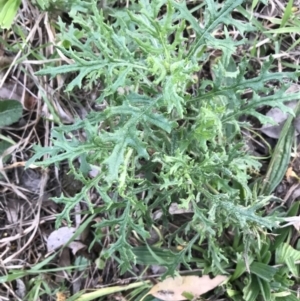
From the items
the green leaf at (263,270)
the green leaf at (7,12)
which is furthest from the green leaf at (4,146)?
the green leaf at (263,270)

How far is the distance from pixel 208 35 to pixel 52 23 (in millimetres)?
936

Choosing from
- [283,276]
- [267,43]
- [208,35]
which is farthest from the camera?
[267,43]

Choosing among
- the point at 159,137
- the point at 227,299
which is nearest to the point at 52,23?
the point at 159,137

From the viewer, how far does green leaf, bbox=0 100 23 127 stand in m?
2.33

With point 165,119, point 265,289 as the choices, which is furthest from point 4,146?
point 265,289

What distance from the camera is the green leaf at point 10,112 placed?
2.33 m

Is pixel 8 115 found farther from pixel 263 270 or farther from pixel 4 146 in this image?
pixel 263 270

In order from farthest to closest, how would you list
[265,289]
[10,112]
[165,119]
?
[10,112] → [265,289] → [165,119]

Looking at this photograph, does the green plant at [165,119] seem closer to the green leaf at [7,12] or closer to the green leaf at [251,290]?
the green leaf at [251,290]

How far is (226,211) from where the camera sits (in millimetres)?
1768

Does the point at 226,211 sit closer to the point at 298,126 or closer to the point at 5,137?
the point at 298,126

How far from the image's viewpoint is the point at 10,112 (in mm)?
2330

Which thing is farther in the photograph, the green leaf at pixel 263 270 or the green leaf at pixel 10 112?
the green leaf at pixel 10 112

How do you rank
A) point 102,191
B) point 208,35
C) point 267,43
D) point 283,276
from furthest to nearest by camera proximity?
point 267,43 → point 283,276 → point 102,191 → point 208,35
